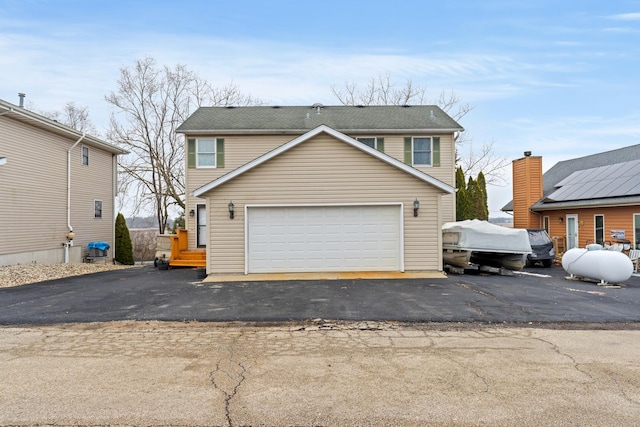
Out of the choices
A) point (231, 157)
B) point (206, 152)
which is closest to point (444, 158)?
point (231, 157)

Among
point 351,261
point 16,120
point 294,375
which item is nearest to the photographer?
point 294,375

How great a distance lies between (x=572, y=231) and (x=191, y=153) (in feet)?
58.1

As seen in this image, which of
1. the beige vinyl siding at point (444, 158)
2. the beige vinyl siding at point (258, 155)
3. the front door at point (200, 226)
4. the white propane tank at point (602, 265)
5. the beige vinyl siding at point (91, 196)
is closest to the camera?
the white propane tank at point (602, 265)

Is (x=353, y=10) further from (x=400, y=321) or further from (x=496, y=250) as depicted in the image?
(x=400, y=321)

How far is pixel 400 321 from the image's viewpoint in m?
7.06

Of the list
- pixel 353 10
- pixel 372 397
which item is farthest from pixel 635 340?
pixel 353 10

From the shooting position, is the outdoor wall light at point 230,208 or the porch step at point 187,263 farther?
the porch step at point 187,263

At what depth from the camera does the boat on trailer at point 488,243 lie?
13.2 metres

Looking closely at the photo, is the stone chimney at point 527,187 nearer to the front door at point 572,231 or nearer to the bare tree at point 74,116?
the front door at point 572,231

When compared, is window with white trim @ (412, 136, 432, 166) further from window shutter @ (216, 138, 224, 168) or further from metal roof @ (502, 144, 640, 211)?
window shutter @ (216, 138, 224, 168)

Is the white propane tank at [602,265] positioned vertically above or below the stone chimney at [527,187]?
below

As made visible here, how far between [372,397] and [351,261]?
28.9 feet

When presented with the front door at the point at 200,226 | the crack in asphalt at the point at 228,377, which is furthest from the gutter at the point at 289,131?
the crack in asphalt at the point at 228,377

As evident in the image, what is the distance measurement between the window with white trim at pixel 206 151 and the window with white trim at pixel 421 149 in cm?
857
